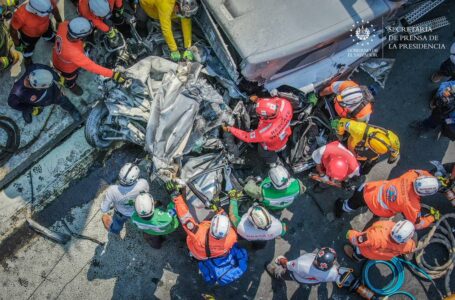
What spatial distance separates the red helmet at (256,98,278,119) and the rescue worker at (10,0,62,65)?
3128 millimetres

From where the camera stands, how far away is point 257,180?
21.0 feet

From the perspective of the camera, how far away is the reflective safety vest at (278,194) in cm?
582

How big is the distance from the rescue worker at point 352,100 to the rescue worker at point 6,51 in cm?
476

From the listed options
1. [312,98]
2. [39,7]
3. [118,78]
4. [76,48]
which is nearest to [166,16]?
[118,78]

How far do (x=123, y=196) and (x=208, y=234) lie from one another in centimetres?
123

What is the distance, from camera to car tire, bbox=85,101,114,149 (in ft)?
21.4

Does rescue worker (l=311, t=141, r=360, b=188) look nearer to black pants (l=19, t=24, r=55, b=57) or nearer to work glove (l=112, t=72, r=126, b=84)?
work glove (l=112, t=72, r=126, b=84)

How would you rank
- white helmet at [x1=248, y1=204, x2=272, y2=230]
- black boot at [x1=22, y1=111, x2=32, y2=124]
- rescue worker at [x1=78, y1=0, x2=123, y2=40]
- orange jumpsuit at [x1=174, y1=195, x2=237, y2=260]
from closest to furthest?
white helmet at [x1=248, y1=204, x2=272, y2=230] → orange jumpsuit at [x1=174, y1=195, x2=237, y2=260] → rescue worker at [x1=78, y1=0, x2=123, y2=40] → black boot at [x1=22, y1=111, x2=32, y2=124]

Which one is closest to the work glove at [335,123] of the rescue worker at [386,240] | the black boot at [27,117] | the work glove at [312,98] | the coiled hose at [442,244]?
the work glove at [312,98]

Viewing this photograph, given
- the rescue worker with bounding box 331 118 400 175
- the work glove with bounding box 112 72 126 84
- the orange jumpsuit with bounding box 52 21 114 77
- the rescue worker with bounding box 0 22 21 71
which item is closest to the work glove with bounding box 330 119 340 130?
the rescue worker with bounding box 331 118 400 175

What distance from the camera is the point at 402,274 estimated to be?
6.61m

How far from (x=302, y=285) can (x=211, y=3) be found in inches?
166

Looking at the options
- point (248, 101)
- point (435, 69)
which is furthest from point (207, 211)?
point (435, 69)

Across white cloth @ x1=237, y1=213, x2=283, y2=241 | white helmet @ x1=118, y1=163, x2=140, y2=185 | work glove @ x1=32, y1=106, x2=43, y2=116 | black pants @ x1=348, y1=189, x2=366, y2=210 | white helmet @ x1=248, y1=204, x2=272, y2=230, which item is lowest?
black pants @ x1=348, y1=189, x2=366, y2=210
